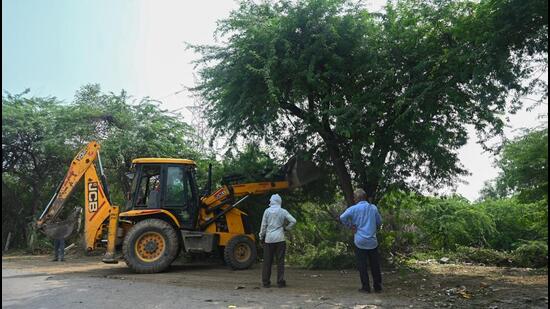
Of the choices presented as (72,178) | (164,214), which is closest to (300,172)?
(164,214)

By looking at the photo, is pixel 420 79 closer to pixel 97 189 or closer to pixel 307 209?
pixel 307 209

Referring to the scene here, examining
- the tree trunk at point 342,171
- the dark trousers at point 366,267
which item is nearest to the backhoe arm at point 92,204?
the tree trunk at point 342,171

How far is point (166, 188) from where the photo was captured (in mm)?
12508

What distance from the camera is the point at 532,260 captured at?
14.9m

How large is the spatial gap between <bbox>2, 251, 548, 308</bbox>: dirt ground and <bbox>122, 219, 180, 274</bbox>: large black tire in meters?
0.30

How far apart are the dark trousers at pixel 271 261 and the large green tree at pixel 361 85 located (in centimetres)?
294

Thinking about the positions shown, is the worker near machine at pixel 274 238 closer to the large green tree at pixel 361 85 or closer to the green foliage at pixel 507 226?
the large green tree at pixel 361 85

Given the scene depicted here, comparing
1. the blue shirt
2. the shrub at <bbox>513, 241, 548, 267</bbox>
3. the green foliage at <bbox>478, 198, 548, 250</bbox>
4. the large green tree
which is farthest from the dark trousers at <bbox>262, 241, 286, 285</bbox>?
the green foliage at <bbox>478, 198, 548, 250</bbox>

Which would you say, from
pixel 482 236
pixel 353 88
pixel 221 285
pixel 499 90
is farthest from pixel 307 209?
pixel 482 236

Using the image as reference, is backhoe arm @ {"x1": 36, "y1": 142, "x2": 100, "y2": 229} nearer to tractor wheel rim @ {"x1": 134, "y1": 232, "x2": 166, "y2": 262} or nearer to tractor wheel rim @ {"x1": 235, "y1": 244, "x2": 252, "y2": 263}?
tractor wheel rim @ {"x1": 134, "y1": 232, "x2": 166, "y2": 262}

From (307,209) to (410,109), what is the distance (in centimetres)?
593

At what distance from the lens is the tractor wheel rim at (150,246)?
1191 centimetres

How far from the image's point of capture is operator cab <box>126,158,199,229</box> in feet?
41.0

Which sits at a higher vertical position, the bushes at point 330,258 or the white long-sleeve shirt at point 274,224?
the white long-sleeve shirt at point 274,224
